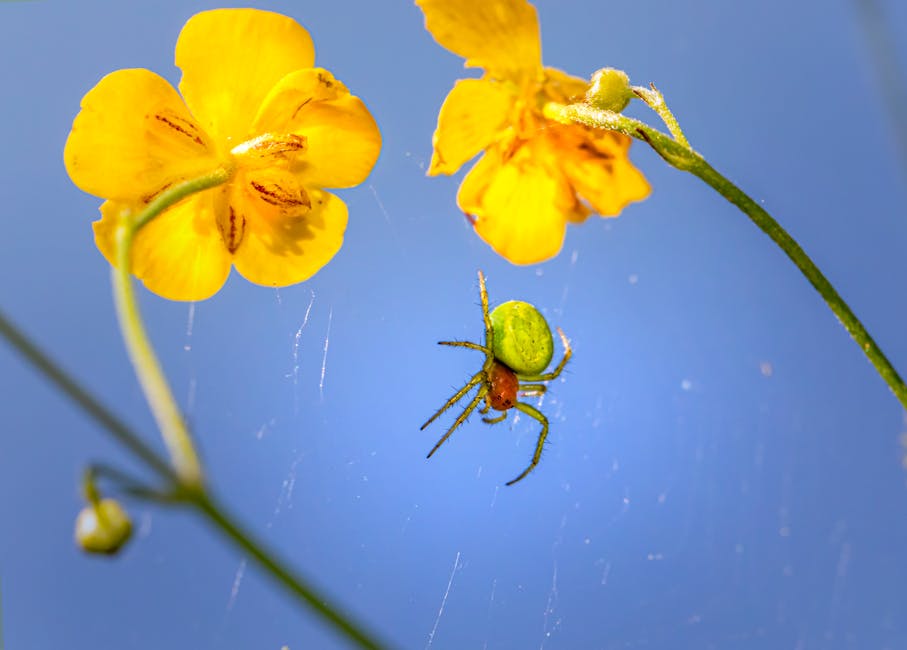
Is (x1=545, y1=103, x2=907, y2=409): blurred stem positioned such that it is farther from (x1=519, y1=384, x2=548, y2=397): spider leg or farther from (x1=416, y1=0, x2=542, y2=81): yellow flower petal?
(x1=519, y1=384, x2=548, y2=397): spider leg

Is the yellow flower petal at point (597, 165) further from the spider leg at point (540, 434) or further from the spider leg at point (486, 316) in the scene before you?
the spider leg at point (540, 434)

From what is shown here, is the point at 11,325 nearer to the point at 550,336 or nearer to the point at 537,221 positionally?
the point at 537,221

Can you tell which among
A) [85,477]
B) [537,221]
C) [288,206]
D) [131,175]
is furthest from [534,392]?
[85,477]

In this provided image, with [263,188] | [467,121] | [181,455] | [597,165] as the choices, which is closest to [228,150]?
[263,188]

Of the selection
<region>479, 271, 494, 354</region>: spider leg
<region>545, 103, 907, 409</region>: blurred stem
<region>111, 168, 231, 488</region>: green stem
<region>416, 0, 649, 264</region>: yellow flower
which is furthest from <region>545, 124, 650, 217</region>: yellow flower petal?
<region>111, 168, 231, 488</region>: green stem

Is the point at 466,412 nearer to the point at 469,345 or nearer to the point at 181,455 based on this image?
the point at 469,345
